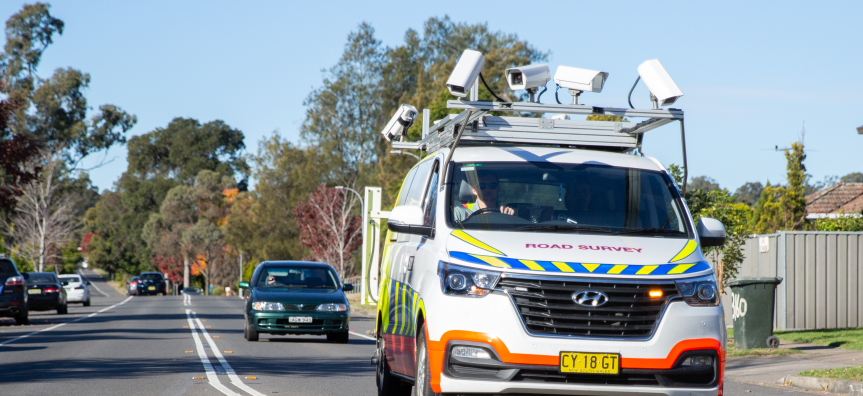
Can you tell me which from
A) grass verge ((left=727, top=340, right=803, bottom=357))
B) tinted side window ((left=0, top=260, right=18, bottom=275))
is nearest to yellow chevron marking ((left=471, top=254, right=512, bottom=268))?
grass verge ((left=727, top=340, right=803, bottom=357))

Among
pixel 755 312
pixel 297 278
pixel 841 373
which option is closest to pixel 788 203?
pixel 755 312

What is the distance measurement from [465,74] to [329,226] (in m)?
53.5

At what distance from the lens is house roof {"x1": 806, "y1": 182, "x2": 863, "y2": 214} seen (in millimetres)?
38622

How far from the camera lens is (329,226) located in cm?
5991

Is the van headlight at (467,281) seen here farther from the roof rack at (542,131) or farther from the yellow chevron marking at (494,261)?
the roof rack at (542,131)

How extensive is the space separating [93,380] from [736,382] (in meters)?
7.76

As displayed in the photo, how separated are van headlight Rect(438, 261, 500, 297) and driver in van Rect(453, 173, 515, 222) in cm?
81

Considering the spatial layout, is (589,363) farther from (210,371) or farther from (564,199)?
(210,371)

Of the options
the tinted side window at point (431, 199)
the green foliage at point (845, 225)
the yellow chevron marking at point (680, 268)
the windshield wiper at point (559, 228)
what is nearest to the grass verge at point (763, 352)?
the tinted side window at point (431, 199)

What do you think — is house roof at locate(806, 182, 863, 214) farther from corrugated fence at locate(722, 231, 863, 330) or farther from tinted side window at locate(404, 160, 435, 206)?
tinted side window at locate(404, 160, 435, 206)

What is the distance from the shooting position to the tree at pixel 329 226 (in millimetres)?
59531

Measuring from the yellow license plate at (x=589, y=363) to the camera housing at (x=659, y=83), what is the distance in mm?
2366

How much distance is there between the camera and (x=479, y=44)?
58.7 metres

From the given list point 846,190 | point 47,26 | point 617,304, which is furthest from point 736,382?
point 47,26
